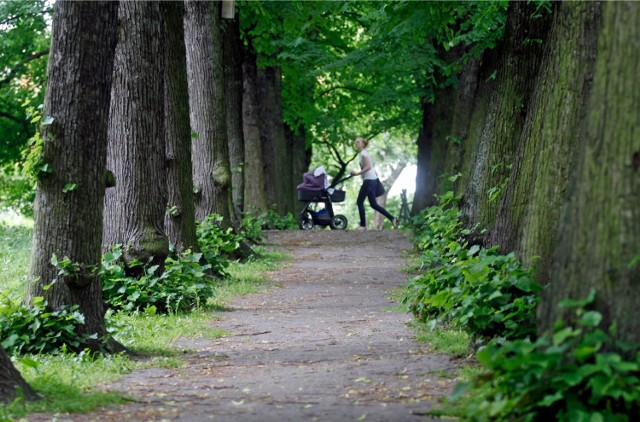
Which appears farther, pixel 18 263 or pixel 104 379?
→ pixel 18 263

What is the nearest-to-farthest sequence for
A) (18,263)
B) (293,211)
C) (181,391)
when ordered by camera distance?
(181,391), (18,263), (293,211)

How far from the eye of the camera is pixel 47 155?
9.38m

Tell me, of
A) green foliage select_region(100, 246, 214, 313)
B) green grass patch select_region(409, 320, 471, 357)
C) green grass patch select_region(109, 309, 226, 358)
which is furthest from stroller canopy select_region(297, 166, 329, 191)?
green grass patch select_region(409, 320, 471, 357)

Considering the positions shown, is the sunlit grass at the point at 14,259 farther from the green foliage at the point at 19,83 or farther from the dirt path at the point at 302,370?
the green foliage at the point at 19,83

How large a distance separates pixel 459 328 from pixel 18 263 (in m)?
9.74

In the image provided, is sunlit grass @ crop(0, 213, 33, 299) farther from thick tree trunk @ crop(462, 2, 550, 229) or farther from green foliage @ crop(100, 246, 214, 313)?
thick tree trunk @ crop(462, 2, 550, 229)

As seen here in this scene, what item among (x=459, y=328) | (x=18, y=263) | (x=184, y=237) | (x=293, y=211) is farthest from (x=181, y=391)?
(x=293, y=211)

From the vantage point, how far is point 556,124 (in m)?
9.05

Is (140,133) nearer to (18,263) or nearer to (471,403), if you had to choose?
(18,263)

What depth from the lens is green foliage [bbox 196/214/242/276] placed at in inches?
643

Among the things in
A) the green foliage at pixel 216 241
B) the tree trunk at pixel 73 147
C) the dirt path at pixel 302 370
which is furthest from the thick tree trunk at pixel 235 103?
the tree trunk at pixel 73 147

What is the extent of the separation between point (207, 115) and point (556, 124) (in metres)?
10.8

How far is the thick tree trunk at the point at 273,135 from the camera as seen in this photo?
28906 millimetres

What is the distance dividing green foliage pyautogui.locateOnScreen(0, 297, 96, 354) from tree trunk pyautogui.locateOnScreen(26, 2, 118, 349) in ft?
0.43
